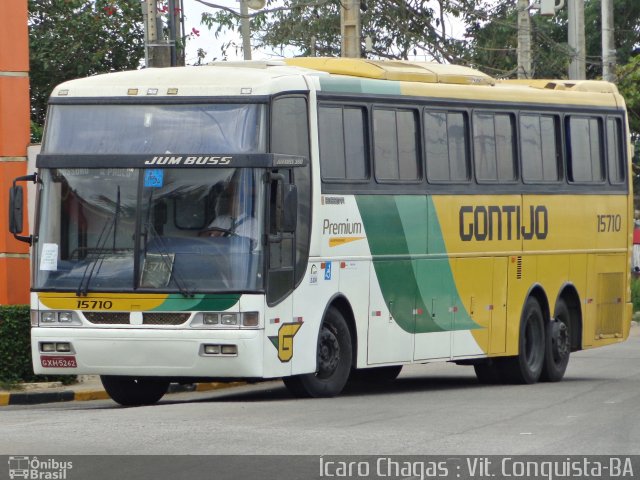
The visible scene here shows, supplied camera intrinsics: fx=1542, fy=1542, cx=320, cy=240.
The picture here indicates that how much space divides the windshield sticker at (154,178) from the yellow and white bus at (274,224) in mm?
19

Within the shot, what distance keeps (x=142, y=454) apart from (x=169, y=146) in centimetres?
481

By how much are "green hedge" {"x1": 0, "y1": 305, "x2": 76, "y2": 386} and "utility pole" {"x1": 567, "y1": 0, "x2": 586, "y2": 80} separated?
58.9ft

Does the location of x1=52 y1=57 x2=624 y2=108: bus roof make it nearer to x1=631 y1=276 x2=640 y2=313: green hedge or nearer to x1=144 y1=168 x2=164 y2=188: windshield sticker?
x1=144 y1=168 x2=164 y2=188: windshield sticker

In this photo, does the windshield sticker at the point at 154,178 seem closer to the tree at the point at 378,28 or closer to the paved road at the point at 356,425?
the paved road at the point at 356,425

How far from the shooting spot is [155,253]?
14414 millimetres

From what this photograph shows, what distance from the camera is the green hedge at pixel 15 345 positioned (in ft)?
58.3

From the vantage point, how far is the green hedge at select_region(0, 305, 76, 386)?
17.8 metres

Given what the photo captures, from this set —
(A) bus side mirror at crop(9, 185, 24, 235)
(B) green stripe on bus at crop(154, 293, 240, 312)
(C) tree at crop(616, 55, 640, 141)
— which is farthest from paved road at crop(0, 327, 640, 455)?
(C) tree at crop(616, 55, 640, 141)

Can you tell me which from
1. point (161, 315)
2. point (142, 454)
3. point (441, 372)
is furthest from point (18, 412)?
point (441, 372)

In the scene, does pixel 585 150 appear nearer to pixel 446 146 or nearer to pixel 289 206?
pixel 446 146

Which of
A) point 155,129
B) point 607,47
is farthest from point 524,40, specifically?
point 155,129

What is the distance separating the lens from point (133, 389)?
16078mm

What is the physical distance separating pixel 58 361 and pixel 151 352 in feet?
3.29
